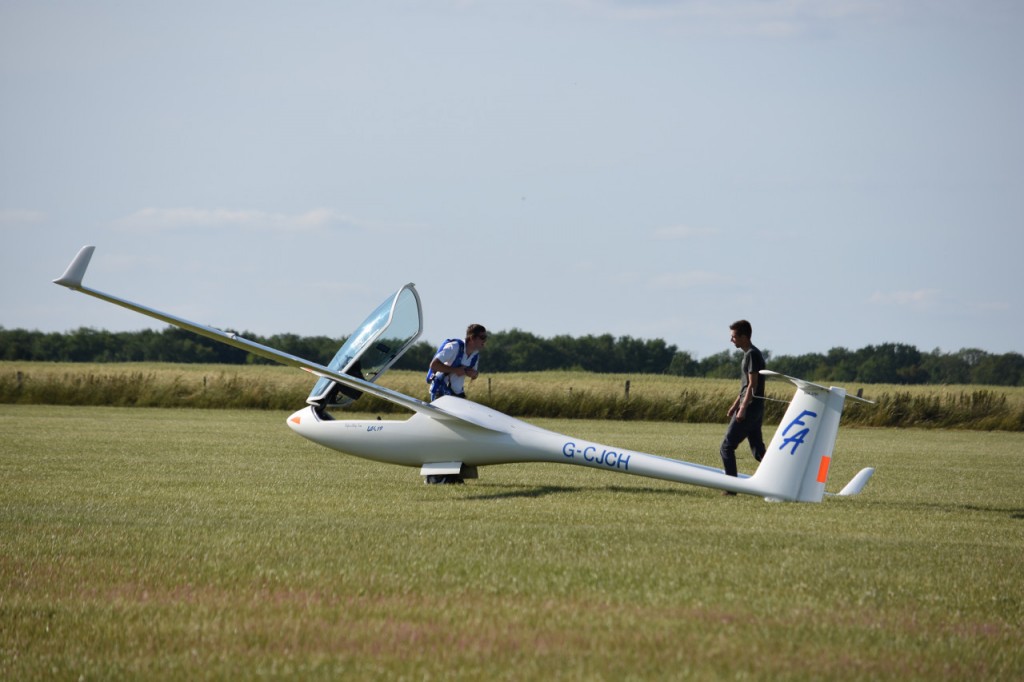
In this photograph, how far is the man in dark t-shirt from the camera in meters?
11.9

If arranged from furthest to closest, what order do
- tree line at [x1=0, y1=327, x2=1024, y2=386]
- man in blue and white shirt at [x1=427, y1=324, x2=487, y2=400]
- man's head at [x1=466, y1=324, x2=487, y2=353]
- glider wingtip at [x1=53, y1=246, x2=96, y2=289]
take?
tree line at [x1=0, y1=327, x2=1024, y2=386] → man's head at [x1=466, y1=324, x2=487, y2=353] → man in blue and white shirt at [x1=427, y1=324, x2=487, y2=400] → glider wingtip at [x1=53, y1=246, x2=96, y2=289]

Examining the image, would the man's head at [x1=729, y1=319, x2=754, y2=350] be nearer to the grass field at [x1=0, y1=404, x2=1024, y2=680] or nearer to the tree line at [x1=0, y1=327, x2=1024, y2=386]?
the grass field at [x1=0, y1=404, x2=1024, y2=680]

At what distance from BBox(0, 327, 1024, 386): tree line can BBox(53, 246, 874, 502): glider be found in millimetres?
65069

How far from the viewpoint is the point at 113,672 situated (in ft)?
16.6

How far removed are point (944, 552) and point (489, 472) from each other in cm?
804

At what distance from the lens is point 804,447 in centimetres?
1033

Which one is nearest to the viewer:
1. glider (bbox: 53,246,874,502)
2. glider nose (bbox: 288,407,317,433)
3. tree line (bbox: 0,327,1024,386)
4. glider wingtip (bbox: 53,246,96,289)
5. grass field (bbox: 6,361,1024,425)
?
glider (bbox: 53,246,874,502)

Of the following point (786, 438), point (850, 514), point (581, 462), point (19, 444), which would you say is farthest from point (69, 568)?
point (19, 444)

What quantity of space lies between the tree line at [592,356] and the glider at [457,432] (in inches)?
2562

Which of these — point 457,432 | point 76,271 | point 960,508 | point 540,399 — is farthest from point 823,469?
point 540,399

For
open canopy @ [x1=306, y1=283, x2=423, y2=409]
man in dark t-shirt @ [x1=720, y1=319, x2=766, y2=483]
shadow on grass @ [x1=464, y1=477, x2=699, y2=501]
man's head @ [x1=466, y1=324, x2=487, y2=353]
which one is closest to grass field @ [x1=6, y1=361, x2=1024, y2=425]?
open canopy @ [x1=306, y1=283, x2=423, y2=409]

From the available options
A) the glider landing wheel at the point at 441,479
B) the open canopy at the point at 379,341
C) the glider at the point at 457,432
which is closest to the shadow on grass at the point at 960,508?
the glider at the point at 457,432

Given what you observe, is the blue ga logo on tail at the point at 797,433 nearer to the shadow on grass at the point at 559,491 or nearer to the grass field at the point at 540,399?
the shadow on grass at the point at 559,491

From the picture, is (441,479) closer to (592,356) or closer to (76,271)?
(76,271)
